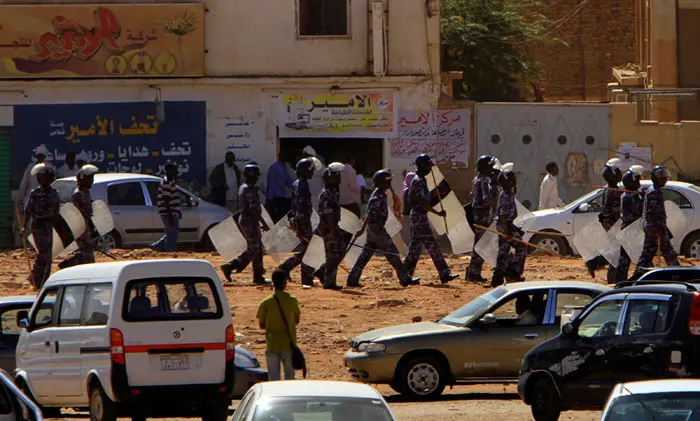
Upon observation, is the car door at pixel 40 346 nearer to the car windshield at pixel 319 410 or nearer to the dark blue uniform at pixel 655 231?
the car windshield at pixel 319 410

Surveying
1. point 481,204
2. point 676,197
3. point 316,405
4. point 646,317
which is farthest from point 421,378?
point 676,197

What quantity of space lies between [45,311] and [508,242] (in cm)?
876

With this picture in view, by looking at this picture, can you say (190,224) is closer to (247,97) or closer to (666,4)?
(247,97)

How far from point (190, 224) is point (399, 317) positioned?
8135 mm

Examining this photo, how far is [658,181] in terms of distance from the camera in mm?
18297

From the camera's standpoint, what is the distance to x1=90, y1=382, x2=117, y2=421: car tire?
35.6 ft

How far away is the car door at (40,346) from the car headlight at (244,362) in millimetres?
2072

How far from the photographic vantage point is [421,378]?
44.7ft

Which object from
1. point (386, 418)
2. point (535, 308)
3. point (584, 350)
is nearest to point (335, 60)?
point (535, 308)

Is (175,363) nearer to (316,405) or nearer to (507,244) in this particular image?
(316,405)

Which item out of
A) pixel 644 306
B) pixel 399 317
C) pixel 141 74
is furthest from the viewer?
pixel 141 74

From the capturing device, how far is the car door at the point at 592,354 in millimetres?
11250

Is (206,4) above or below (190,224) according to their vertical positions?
above

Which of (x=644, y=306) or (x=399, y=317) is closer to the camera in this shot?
(x=644, y=306)
